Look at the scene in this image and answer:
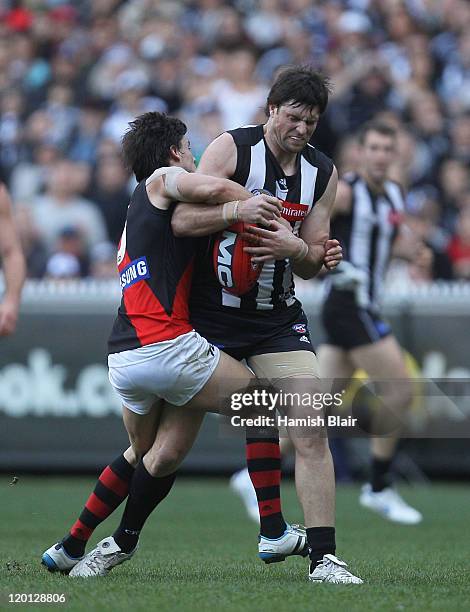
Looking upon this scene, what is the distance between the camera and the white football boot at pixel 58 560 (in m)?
5.58

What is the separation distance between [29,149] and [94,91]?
3.65 feet

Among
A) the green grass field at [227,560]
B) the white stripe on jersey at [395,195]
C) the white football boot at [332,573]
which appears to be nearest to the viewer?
the green grass field at [227,560]

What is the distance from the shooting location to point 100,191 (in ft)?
43.1

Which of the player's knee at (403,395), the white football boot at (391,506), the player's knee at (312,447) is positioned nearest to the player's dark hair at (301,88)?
the player's knee at (312,447)

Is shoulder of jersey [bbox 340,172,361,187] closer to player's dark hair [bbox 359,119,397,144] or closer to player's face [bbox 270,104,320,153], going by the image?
player's dark hair [bbox 359,119,397,144]

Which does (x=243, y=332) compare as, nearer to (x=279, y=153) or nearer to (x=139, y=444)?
(x=139, y=444)

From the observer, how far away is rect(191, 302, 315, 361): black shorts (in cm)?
556

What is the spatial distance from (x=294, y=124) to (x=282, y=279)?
0.70 meters

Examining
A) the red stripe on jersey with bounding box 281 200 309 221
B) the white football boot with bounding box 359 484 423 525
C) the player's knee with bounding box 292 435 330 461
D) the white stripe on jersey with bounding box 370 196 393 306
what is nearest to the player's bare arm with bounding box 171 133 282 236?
the red stripe on jersey with bounding box 281 200 309 221

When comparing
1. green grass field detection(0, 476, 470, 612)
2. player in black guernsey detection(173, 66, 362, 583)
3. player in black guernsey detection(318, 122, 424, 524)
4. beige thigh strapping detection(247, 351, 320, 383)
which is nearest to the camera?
green grass field detection(0, 476, 470, 612)

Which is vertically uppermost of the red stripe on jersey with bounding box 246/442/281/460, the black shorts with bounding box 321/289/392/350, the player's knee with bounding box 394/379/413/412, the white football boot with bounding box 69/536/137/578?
the black shorts with bounding box 321/289/392/350

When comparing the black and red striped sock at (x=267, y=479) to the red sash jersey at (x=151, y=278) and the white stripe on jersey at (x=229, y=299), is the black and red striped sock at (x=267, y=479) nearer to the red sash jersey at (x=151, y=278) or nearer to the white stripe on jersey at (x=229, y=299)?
the white stripe on jersey at (x=229, y=299)

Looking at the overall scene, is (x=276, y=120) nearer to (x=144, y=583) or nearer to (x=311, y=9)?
(x=144, y=583)

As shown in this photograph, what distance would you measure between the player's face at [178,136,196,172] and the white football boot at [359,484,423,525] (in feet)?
12.5
